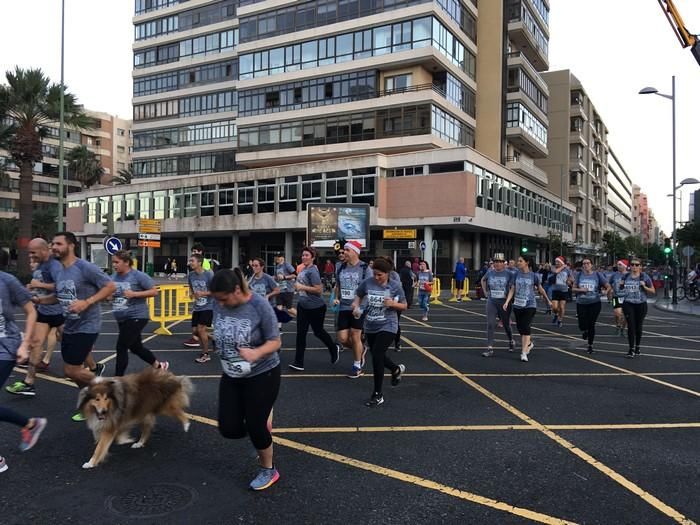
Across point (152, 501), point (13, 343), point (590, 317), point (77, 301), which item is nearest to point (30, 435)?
point (13, 343)

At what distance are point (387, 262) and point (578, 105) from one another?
67060mm

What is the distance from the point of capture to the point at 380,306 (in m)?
6.29

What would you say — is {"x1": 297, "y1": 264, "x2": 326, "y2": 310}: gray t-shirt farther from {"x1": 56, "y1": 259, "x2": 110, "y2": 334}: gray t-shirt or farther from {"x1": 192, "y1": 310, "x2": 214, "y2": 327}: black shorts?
{"x1": 56, "y1": 259, "x2": 110, "y2": 334}: gray t-shirt

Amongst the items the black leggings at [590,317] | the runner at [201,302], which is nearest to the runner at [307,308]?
the runner at [201,302]

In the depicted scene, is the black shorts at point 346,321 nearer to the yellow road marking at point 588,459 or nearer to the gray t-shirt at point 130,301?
the yellow road marking at point 588,459

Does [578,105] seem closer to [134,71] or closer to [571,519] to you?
[134,71]

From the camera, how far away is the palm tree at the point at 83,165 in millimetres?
57344

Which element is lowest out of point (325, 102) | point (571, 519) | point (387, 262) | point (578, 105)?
point (571, 519)

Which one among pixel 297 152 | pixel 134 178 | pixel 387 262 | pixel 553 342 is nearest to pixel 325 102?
pixel 297 152

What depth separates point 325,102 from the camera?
4081 centimetres

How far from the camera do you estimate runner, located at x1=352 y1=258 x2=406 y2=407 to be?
6.16m

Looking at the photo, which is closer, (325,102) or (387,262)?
(387,262)

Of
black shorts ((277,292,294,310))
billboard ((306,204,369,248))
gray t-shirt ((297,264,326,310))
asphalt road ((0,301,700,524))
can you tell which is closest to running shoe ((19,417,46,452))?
asphalt road ((0,301,700,524))

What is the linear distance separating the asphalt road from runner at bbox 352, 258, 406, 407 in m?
0.41
